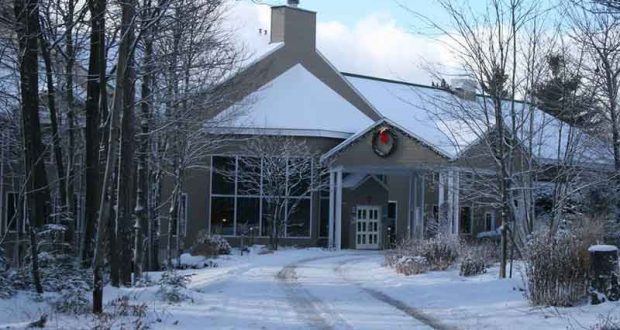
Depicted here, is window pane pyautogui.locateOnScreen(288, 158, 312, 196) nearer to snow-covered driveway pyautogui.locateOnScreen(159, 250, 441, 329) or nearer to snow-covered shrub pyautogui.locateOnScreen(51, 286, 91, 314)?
snow-covered driveway pyautogui.locateOnScreen(159, 250, 441, 329)

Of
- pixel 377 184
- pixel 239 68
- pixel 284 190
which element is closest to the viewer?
pixel 239 68

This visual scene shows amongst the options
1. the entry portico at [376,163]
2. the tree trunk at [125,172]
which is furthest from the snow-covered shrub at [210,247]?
the tree trunk at [125,172]

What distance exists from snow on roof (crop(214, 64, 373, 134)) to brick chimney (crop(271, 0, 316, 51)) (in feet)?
4.37

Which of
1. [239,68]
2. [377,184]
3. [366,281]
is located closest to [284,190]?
[377,184]

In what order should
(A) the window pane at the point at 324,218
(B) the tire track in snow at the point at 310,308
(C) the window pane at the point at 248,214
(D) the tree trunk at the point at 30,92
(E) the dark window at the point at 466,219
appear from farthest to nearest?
(E) the dark window at the point at 466,219
(A) the window pane at the point at 324,218
(C) the window pane at the point at 248,214
(D) the tree trunk at the point at 30,92
(B) the tire track in snow at the point at 310,308

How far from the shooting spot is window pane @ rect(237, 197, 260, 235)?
35562mm

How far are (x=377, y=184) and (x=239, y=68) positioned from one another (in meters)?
16.0

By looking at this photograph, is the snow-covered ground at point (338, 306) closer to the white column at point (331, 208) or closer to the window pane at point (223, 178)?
the white column at point (331, 208)

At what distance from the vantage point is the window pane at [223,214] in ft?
116

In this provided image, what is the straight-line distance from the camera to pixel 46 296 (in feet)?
40.9

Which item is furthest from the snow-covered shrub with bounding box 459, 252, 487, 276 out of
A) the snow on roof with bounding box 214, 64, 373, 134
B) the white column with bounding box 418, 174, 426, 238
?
the snow on roof with bounding box 214, 64, 373, 134

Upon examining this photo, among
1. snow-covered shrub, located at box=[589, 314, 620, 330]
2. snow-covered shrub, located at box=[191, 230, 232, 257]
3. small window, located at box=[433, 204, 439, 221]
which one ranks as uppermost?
small window, located at box=[433, 204, 439, 221]

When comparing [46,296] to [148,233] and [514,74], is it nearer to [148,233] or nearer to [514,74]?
[148,233]

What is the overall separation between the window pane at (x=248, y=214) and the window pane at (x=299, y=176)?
1.86 m
